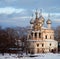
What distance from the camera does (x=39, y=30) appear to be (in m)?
50.0

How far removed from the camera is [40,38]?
4981 cm

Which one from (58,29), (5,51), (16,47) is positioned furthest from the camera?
(58,29)

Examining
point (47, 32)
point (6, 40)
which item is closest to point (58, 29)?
point (47, 32)

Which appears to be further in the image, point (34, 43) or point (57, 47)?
point (57, 47)

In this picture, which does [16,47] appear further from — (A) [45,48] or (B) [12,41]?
(A) [45,48]

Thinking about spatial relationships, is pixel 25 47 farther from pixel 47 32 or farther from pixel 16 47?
pixel 47 32

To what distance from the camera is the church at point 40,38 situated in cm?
4850

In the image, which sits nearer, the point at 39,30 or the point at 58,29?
the point at 39,30

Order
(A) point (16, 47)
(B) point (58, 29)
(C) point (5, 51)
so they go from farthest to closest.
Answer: (B) point (58, 29) < (A) point (16, 47) < (C) point (5, 51)

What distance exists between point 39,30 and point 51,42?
2.87m

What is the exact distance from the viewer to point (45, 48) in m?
49.8

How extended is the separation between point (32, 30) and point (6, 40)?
15.8 ft

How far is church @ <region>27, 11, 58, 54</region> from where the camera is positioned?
48.5m

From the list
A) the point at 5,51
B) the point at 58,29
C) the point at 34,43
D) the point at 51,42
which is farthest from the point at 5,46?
the point at 58,29
